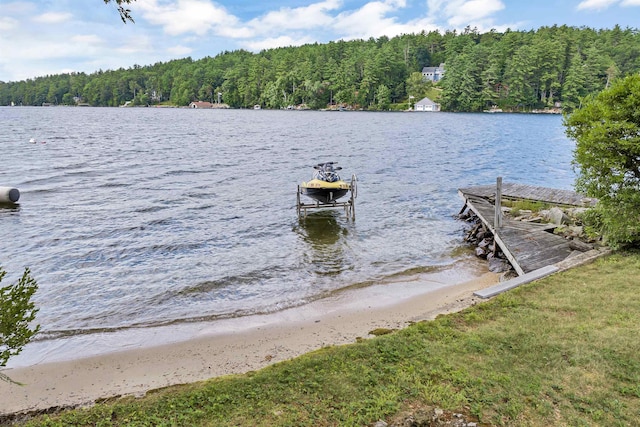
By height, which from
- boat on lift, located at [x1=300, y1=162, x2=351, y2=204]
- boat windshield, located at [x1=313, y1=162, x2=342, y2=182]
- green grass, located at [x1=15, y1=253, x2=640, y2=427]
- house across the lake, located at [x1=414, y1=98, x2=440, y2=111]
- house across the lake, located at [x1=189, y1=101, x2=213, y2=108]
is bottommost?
green grass, located at [x1=15, y1=253, x2=640, y2=427]

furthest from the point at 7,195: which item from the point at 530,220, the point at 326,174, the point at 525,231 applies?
the point at 530,220

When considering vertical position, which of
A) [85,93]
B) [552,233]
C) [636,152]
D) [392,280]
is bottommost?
[392,280]

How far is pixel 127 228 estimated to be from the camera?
1664cm

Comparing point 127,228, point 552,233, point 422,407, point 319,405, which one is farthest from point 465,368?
point 127,228

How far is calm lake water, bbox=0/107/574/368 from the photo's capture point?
10.8m

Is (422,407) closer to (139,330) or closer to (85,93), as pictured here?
(139,330)

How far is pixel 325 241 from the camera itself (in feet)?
51.3

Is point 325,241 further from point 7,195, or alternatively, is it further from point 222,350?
point 7,195

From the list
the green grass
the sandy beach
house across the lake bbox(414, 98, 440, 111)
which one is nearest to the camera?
the green grass

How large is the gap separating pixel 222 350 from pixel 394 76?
122415 millimetres

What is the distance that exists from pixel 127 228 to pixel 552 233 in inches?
579

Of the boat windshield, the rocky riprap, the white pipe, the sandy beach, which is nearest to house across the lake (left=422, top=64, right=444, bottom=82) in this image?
the boat windshield

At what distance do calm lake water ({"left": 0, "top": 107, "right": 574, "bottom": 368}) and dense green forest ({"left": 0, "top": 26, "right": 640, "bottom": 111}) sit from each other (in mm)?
61579

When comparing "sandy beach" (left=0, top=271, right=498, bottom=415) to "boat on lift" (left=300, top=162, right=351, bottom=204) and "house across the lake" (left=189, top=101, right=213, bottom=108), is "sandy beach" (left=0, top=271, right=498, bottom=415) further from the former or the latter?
"house across the lake" (left=189, top=101, right=213, bottom=108)
